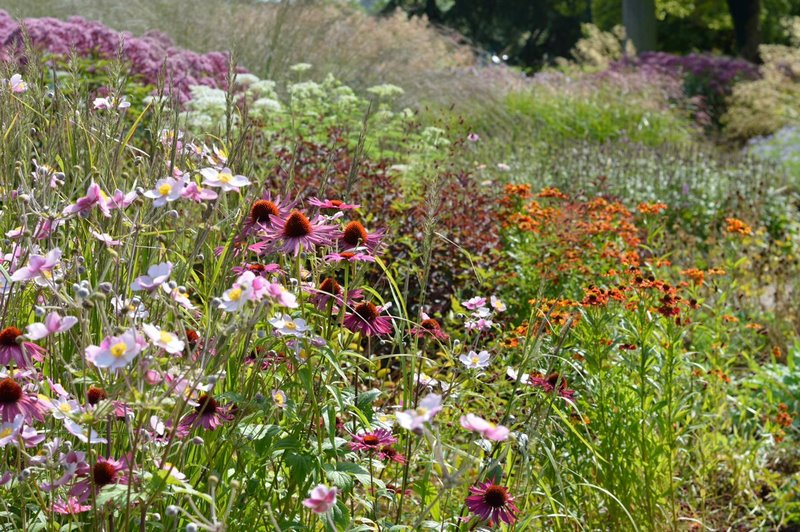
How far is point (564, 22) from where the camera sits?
33438mm

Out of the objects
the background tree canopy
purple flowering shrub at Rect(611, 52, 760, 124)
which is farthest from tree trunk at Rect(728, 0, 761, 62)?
purple flowering shrub at Rect(611, 52, 760, 124)

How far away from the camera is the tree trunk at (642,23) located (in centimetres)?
2242

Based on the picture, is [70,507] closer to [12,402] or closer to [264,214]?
[12,402]

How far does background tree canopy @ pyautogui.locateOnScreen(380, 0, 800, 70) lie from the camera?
27.5m

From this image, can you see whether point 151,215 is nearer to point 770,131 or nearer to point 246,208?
point 246,208

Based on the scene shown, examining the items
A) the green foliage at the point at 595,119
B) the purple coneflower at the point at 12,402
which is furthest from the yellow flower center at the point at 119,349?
the green foliage at the point at 595,119

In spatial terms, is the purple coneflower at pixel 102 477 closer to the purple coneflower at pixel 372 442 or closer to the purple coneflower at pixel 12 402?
the purple coneflower at pixel 12 402

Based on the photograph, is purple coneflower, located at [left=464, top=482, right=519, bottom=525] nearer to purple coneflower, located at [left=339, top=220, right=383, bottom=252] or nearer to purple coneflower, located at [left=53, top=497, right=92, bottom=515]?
purple coneflower, located at [left=339, top=220, right=383, bottom=252]

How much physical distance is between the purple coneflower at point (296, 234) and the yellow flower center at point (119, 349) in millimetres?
526

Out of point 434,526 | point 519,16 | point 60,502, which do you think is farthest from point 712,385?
point 519,16

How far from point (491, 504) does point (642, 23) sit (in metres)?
22.5

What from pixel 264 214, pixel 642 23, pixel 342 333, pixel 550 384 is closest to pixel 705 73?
pixel 642 23

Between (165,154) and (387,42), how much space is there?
886 cm

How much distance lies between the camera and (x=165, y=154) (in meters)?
2.36
